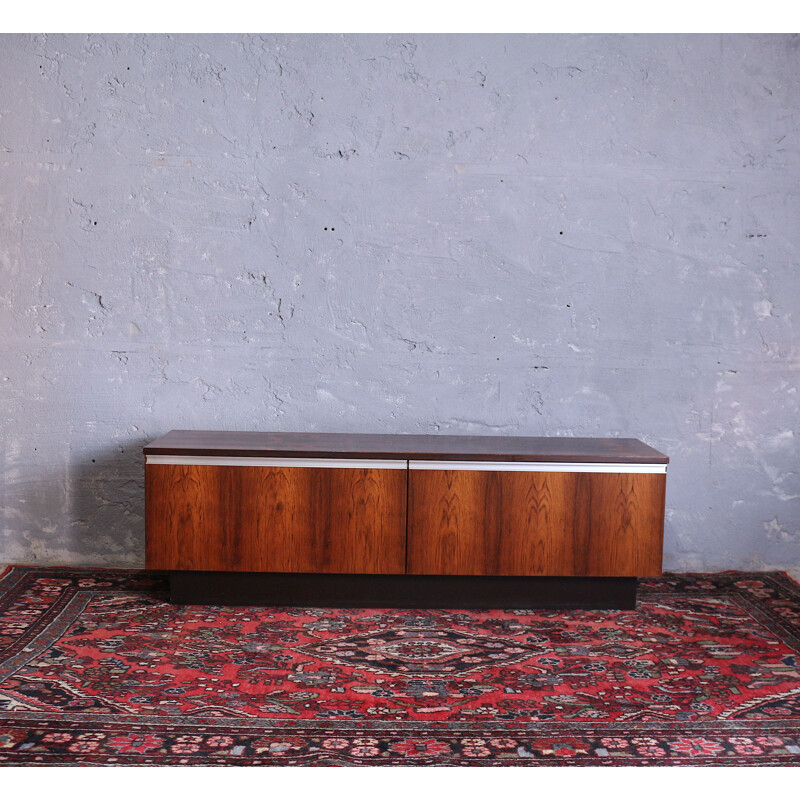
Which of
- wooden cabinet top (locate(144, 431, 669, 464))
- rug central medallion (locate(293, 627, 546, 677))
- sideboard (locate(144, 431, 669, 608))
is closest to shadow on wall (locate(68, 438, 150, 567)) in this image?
wooden cabinet top (locate(144, 431, 669, 464))

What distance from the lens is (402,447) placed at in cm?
364

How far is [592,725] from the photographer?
2564 mm

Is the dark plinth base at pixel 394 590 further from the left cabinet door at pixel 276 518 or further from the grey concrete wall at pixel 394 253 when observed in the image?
the grey concrete wall at pixel 394 253

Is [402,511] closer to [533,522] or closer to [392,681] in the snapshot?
[533,522]

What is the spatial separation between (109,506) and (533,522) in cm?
211

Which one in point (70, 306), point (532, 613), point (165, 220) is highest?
point (165, 220)

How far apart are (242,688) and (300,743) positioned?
45 cm

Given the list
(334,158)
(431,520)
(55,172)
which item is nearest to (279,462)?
(431,520)

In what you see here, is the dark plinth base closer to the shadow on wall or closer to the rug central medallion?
the rug central medallion

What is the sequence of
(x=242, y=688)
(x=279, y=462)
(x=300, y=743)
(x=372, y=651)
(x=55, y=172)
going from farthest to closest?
1. (x=55, y=172)
2. (x=279, y=462)
3. (x=372, y=651)
4. (x=242, y=688)
5. (x=300, y=743)

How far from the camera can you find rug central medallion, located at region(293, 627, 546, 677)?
118 inches

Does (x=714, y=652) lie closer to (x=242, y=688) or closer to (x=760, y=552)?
(x=760, y=552)

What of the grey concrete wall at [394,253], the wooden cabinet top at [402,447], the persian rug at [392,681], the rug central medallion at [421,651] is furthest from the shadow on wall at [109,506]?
the rug central medallion at [421,651]

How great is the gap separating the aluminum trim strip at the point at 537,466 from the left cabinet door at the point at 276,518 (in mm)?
176
